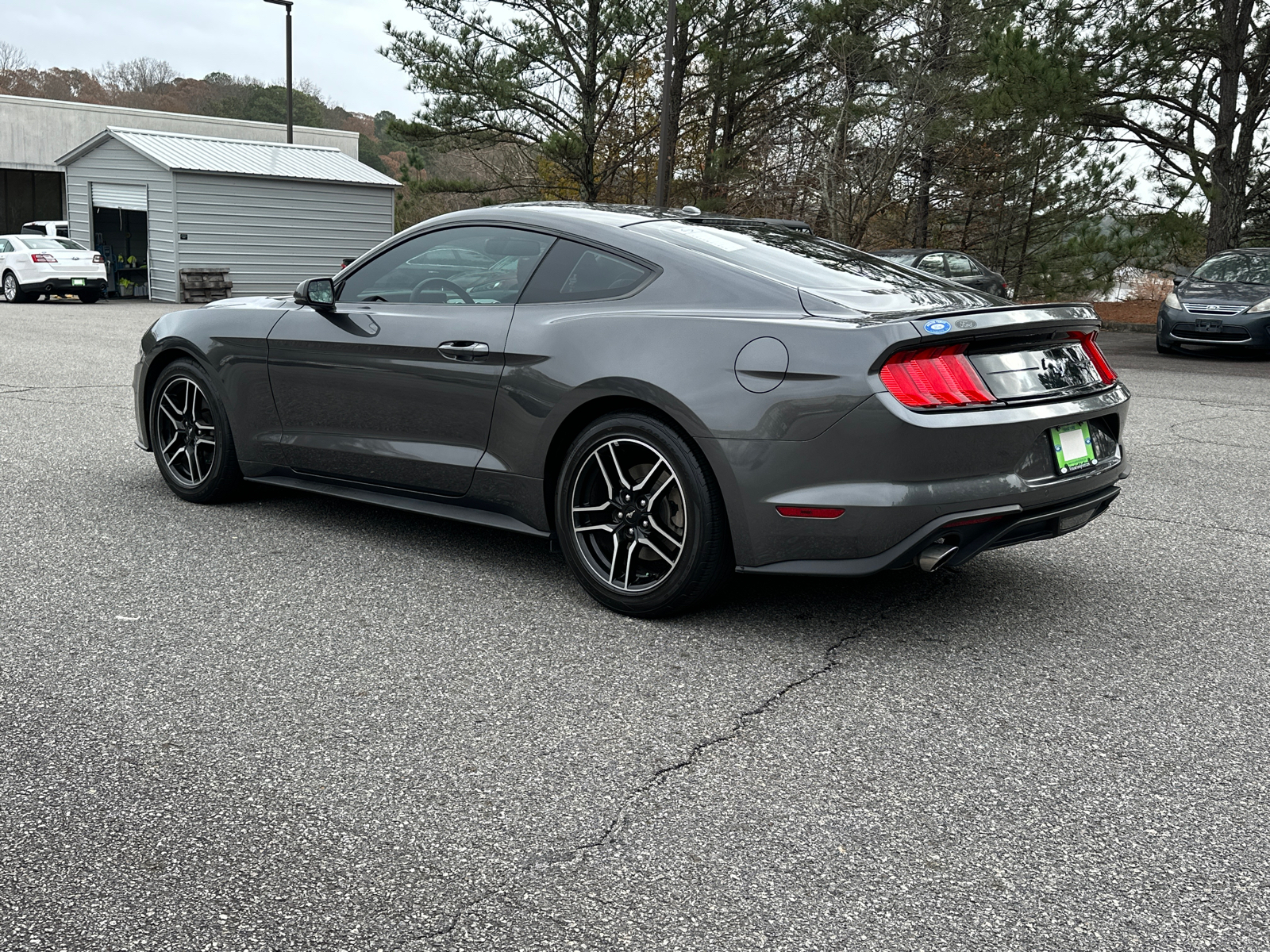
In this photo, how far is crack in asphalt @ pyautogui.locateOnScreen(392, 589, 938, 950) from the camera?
7.51 ft

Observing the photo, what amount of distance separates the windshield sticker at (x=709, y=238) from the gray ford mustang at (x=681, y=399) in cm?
1

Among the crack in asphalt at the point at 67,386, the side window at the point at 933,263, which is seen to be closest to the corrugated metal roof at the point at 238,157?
the side window at the point at 933,263

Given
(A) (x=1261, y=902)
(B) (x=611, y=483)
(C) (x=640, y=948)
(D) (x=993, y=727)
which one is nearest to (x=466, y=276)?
A: (B) (x=611, y=483)

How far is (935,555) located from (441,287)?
229cm

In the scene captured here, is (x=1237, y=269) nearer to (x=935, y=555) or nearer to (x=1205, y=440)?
(x=1205, y=440)

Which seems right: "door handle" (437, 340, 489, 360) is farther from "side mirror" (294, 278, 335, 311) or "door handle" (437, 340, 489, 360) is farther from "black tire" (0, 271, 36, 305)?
"black tire" (0, 271, 36, 305)

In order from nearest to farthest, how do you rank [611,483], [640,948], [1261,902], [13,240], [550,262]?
[640,948] → [1261,902] → [611,483] → [550,262] → [13,240]

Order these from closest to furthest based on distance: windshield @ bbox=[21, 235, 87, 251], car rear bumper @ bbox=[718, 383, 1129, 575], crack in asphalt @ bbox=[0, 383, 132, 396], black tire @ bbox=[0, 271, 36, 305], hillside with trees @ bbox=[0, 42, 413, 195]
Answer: car rear bumper @ bbox=[718, 383, 1129, 575] → crack in asphalt @ bbox=[0, 383, 132, 396] → windshield @ bbox=[21, 235, 87, 251] → black tire @ bbox=[0, 271, 36, 305] → hillside with trees @ bbox=[0, 42, 413, 195]

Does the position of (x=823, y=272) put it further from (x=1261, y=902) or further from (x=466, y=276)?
(x=1261, y=902)

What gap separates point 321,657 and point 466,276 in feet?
5.68

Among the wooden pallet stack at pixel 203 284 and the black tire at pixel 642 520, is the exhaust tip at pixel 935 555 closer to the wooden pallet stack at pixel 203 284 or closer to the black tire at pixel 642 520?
the black tire at pixel 642 520

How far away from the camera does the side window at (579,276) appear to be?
421cm

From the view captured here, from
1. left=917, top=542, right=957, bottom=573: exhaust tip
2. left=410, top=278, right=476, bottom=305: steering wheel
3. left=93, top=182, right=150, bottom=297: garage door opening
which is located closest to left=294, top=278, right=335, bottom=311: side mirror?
left=410, top=278, right=476, bottom=305: steering wheel

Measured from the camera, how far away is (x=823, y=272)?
423cm
